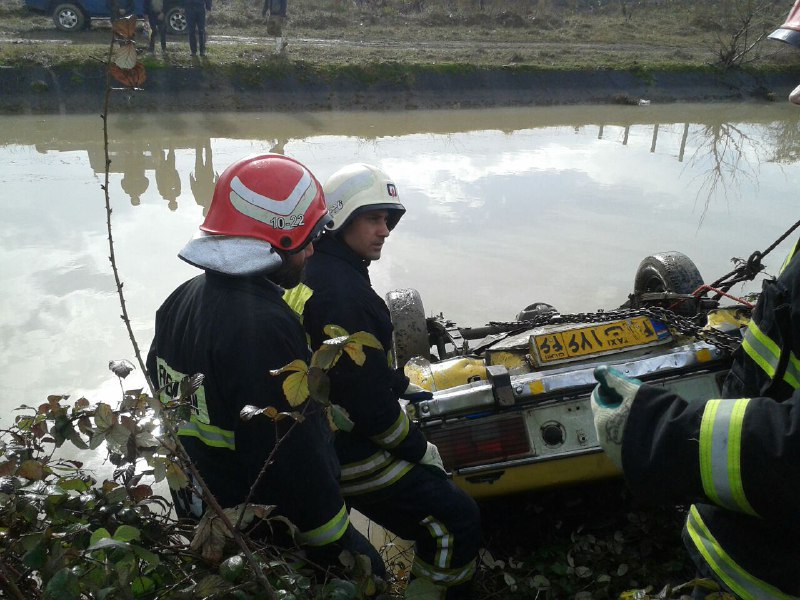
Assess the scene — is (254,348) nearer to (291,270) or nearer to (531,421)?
(291,270)

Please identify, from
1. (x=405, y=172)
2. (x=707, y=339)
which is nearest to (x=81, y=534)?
(x=707, y=339)

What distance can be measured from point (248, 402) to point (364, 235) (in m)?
1.14

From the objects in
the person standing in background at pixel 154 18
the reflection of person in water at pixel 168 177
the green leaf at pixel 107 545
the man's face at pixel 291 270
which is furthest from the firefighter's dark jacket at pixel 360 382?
the person standing in background at pixel 154 18

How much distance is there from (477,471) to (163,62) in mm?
13386

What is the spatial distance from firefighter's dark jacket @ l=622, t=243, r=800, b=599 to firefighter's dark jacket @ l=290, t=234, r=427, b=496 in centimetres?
113

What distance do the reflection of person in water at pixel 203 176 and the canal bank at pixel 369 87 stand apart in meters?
3.01

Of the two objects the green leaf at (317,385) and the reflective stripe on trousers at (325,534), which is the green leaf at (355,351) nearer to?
the green leaf at (317,385)

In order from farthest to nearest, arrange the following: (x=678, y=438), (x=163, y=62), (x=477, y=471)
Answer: (x=163, y=62), (x=477, y=471), (x=678, y=438)

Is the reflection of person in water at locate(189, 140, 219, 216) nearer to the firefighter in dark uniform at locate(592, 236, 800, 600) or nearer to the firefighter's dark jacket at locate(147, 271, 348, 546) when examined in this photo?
the firefighter's dark jacket at locate(147, 271, 348, 546)

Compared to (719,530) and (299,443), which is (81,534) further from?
(719,530)

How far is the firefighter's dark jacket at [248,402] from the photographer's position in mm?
1898

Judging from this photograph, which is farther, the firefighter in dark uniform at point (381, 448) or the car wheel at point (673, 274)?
the car wheel at point (673, 274)

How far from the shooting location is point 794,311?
4.84 ft

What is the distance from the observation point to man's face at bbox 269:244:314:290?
2.20 meters
